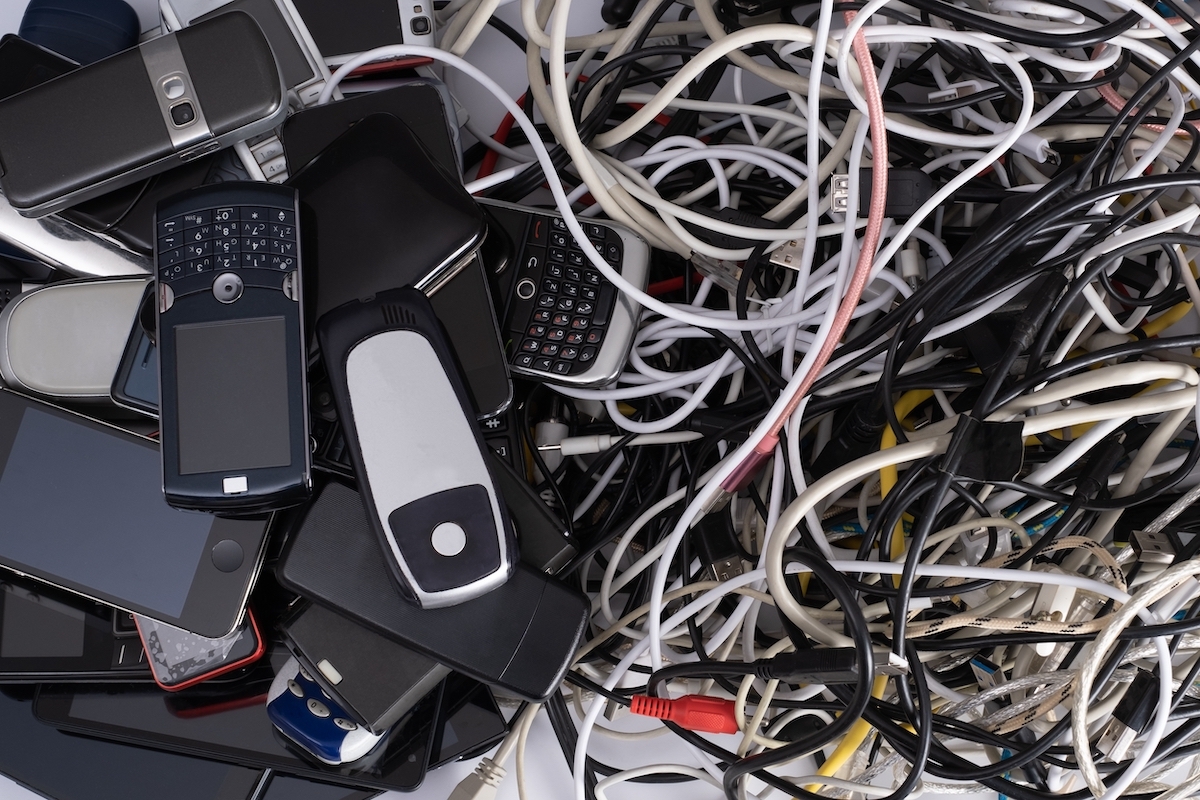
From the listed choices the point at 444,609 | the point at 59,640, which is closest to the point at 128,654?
the point at 59,640

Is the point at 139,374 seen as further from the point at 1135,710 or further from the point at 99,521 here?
the point at 1135,710

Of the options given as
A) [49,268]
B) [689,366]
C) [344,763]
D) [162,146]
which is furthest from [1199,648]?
[49,268]

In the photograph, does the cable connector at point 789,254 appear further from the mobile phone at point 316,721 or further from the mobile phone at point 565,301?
the mobile phone at point 316,721

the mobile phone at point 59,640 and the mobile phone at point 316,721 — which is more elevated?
the mobile phone at point 59,640

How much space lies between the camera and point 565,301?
58cm

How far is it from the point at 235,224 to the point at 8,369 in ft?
0.65

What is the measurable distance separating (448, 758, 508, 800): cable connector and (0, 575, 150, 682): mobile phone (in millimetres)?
242

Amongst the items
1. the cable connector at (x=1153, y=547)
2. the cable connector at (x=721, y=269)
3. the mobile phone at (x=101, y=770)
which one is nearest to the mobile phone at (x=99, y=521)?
the mobile phone at (x=101, y=770)

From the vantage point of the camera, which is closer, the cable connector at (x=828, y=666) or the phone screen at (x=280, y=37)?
the cable connector at (x=828, y=666)

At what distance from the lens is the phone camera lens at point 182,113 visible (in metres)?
0.54

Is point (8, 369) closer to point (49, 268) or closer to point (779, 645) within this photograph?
point (49, 268)

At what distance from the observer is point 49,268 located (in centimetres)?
63

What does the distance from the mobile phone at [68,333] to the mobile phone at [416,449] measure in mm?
159

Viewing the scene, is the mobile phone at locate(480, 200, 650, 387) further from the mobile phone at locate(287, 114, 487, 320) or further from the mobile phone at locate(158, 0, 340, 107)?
the mobile phone at locate(158, 0, 340, 107)
